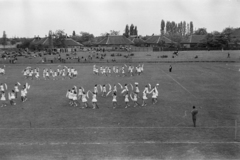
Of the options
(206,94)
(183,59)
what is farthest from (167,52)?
(206,94)

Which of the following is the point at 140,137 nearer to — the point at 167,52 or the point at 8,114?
the point at 8,114

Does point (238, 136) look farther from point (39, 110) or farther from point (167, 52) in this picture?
point (167, 52)

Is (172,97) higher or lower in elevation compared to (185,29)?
lower

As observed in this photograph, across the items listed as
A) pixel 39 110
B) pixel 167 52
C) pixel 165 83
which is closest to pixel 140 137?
pixel 39 110

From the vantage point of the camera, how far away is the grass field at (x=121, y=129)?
520 inches

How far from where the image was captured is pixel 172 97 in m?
25.6

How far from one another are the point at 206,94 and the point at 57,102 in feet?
47.1

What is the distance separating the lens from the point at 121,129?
655 inches

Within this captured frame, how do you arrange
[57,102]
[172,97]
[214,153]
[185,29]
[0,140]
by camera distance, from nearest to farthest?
[214,153], [0,140], [57,102], [172,97], [185,29]

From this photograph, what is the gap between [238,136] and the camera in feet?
50.0

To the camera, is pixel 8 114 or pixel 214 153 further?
pixel 8 114

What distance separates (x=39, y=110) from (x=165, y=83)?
56.8 feet

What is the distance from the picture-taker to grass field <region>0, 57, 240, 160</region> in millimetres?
13203

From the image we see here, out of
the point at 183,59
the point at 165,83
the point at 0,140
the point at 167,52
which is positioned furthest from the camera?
the point at 167,52
